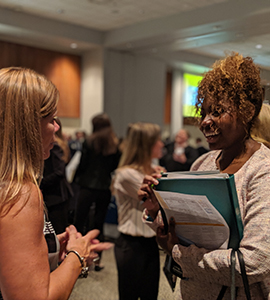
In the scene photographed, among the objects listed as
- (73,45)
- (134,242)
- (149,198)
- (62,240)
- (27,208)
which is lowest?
(134,242)

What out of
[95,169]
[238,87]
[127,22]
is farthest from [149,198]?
[127,22]

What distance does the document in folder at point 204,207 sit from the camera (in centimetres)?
105

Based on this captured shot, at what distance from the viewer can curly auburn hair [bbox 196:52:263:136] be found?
117cm

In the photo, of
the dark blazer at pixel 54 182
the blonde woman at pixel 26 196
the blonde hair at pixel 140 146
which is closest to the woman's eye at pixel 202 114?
the blonde woman at pixel 26 196

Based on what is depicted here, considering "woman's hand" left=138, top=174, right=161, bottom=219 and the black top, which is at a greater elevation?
"woman's hand" left=138, top=174, right=161, bottom=219

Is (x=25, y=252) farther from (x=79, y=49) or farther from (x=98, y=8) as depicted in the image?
(x=79, y=49)

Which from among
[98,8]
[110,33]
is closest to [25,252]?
[98,8]

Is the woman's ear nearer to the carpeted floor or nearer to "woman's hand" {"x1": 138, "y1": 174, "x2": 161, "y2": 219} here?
"woman's hand" {"x1": 138, "y1": 174, "x2": 161, "y2": 219}

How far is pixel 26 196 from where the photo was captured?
94 centimetres

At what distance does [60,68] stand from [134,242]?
296 inches

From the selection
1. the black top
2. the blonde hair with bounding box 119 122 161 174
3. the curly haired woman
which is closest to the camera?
the curly haired woman

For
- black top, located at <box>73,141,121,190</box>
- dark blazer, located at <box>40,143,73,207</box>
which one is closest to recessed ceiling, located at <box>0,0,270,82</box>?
black top, located at <box>73,141,121,190</box>

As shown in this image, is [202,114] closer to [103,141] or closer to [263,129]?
[263,129]

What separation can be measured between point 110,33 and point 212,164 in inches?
286
